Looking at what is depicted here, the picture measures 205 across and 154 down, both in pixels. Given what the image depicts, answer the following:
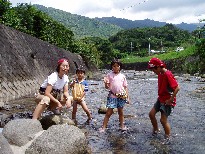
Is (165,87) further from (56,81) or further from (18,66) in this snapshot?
(18,66)

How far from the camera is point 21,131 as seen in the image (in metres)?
6.01

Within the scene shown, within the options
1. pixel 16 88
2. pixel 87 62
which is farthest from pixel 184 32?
pixel 16 88

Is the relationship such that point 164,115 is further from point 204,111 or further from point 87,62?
point 87,62

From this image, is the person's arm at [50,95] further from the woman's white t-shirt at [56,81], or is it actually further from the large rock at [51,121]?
the large rock at [51,121]

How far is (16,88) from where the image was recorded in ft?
46.8

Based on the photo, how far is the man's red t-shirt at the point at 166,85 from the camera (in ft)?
23.4

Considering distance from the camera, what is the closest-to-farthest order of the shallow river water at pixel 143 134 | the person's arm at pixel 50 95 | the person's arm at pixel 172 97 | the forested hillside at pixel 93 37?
1. the shallow river water at pixel 143 134
2. the person's arm at pixel 172 97
3. the person's arm at pixel 50 95
4. the forested hillside at pixel 93 37

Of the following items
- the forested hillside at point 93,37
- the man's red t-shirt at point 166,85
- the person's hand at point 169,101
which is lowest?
the person's hand at point 169,101

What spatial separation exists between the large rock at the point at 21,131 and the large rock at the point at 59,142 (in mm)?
317

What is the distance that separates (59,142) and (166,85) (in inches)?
116

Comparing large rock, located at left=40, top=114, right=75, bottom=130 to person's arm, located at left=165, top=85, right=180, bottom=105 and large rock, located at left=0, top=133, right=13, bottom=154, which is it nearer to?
large rock, located at left=0, top=133, right=13, bottom=154

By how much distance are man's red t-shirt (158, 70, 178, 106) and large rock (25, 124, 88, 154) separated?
239 cm

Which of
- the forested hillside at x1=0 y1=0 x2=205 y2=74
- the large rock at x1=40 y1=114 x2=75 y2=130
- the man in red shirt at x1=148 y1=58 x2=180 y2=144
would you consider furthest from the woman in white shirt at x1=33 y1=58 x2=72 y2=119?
the forested hillside at x1=0 y1=0 x2=205 y2=74

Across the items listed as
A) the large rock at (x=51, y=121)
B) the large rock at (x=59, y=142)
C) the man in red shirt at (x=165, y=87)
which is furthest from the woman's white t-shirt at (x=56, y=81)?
the man in red shirt at (x=165, y=87)
